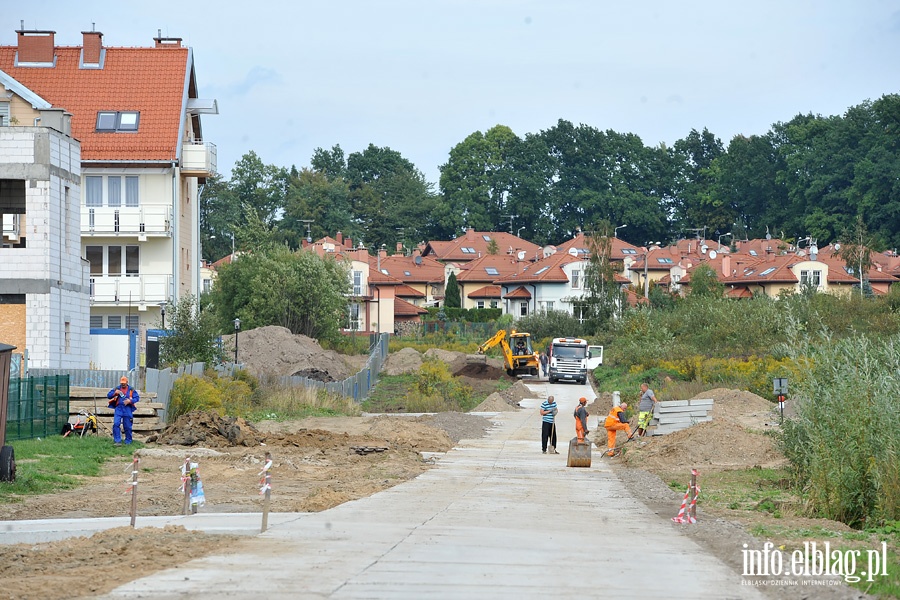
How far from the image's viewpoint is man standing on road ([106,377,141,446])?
94.5 ft

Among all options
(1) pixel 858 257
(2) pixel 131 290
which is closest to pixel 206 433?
(2) pixel 131 290

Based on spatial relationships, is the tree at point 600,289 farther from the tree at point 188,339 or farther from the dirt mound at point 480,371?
the tree at point 188,339

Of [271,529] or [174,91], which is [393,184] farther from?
[271,529]

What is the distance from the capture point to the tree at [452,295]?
10519 cm

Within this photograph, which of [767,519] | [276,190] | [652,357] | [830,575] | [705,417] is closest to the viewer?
[830,575]

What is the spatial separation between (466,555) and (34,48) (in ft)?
143

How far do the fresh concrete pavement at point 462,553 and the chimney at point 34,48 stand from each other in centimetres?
3526

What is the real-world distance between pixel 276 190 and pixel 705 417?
9281 cm

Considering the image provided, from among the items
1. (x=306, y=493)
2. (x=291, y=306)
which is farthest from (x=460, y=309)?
(x=306, y=493)

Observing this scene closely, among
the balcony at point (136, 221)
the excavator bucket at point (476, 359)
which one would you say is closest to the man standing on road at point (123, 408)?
the balcony at point (136, 221)

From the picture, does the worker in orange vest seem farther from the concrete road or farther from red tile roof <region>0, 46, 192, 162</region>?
red tile roof <region>0, 46, 192, 162</region>

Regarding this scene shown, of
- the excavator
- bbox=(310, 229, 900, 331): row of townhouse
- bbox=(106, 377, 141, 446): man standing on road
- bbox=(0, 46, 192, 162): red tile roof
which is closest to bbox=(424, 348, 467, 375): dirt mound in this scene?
the excavator

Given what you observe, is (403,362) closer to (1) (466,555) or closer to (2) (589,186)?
(1) (466,555)

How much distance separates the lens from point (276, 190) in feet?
407
